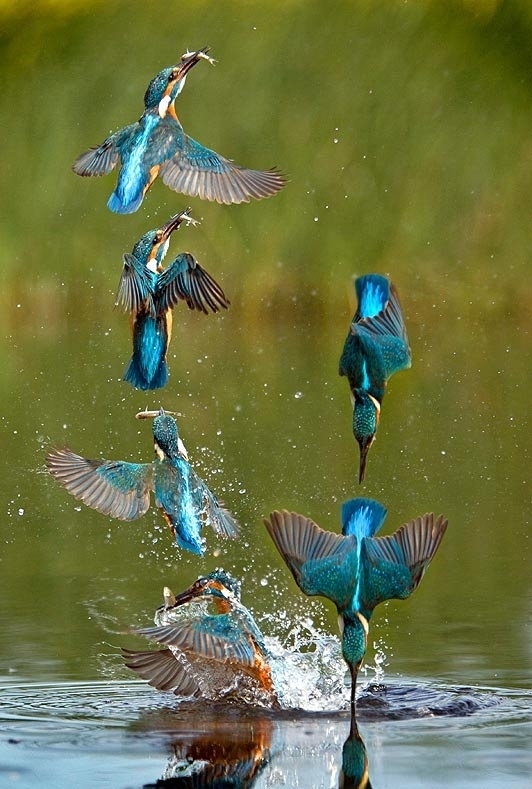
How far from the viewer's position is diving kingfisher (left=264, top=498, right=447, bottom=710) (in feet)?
23.9

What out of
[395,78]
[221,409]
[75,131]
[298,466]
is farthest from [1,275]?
[298,466]

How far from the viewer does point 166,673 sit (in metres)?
8.02

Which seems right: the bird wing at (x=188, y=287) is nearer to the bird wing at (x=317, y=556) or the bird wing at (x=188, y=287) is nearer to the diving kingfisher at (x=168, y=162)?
the diving kingfisher at (x=168, y=162)

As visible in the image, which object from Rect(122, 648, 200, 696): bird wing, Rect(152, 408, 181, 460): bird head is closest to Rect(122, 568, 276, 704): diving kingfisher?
Rect(122, 648, 200, 696): bird wing

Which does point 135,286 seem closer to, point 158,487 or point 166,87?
point 166,87

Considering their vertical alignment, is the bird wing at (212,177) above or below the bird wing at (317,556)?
above

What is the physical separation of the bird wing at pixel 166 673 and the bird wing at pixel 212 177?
6.68 ft

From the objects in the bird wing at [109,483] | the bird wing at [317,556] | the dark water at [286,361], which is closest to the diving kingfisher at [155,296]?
the bird wing at [109,483]

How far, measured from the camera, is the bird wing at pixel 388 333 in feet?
21.8

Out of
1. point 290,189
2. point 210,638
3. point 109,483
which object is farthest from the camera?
point 290,189

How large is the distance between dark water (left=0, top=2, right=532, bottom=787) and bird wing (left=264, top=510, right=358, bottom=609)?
63cm

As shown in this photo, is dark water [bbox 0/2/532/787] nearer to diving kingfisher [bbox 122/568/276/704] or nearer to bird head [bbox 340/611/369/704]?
diving kingfisher [bbox 122/568/276/704]

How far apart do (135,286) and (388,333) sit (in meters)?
0.93

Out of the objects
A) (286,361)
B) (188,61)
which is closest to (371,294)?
(188,61)
